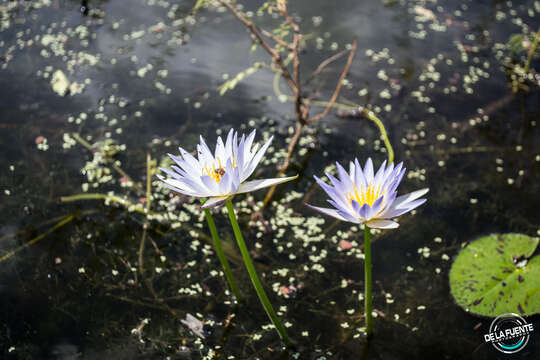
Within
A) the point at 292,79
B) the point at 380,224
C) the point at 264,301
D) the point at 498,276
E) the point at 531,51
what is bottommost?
the point at 498,276

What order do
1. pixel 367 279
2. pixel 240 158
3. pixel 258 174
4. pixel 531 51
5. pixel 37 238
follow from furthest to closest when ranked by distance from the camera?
1. pixel 531 51
2. pixel 258 174
3. pixel 37 238
4. pixel 367 279
5. pixel 240 158

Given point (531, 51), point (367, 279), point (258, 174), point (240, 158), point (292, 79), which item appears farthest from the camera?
point (531, 51)

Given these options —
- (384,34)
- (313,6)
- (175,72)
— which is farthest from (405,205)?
(313,6)

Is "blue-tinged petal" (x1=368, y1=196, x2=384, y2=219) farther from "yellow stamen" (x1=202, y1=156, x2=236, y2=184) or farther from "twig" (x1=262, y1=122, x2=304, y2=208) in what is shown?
"twig" (x1=262, y1=122, x2=304, y2=208)

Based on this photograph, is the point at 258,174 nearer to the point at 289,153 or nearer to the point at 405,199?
the point at 289,153

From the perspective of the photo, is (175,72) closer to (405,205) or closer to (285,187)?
(285,187)

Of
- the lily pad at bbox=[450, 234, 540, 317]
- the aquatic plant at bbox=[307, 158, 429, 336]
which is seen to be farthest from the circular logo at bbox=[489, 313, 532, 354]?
the aquatic plant at bbox=[307, 158, 429, 336]

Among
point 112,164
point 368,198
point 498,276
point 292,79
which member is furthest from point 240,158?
point 292,79
